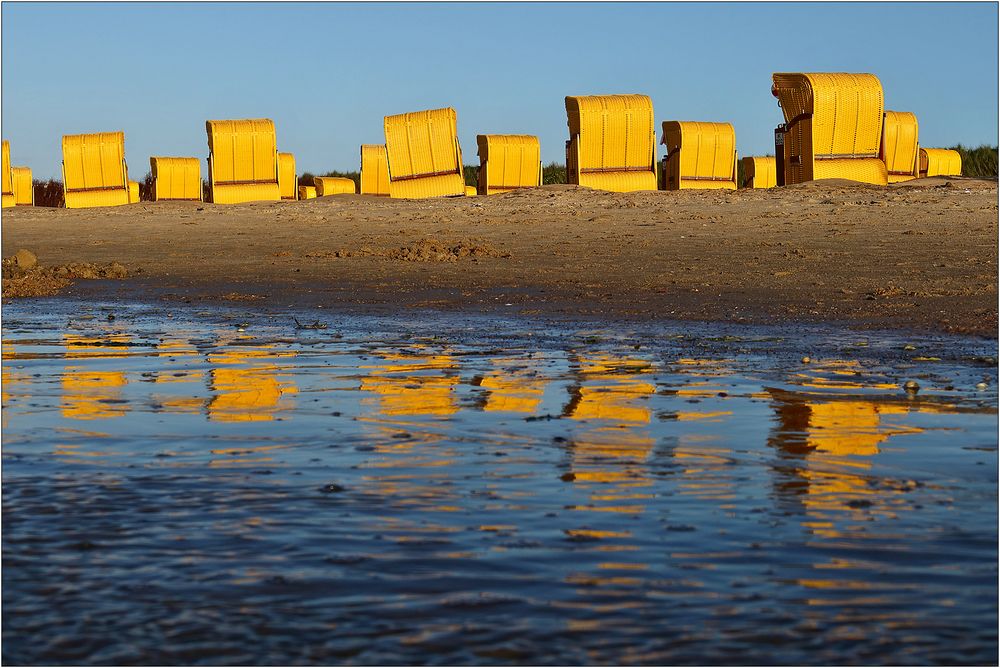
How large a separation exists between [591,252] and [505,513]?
11.0m

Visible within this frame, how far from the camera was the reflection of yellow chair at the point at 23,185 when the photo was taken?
29.8 m

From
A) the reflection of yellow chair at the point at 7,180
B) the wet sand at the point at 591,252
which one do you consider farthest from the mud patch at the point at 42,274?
the reflection of yellow chair at the point at 7,180

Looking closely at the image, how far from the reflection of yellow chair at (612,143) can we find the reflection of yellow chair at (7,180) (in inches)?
445

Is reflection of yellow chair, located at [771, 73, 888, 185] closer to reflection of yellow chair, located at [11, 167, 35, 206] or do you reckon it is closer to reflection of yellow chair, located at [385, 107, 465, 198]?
reflection of yellow chair, located at [385, 107, 465, 198]

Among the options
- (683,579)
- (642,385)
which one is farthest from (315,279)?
(683,579)

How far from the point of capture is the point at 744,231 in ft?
52.2

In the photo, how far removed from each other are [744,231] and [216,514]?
12.4 m

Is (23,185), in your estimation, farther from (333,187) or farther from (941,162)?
(941,162)

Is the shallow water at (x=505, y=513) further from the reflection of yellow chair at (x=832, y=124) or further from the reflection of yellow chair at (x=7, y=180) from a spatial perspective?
the reflection of yellow chair at (x=7, y=180)

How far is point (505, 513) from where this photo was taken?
159 inches

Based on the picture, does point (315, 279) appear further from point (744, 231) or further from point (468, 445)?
point (468, 445)

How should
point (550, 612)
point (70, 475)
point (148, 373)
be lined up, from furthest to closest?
point (148, 373) → point (70, 475) → point (550, 612)

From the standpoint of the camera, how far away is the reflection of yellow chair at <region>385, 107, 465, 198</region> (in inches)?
910

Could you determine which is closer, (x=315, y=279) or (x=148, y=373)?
(x=148, y=373)
